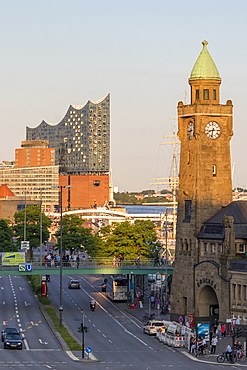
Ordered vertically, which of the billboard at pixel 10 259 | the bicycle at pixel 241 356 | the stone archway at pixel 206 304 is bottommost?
the bicycle at pixel 241 356

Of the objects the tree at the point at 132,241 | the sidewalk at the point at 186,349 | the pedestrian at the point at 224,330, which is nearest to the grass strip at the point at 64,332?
the sidewalk at the point at 186,349

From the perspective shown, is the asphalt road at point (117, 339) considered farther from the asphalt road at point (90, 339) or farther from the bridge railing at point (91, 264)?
the bridge railing at point (91, 264)

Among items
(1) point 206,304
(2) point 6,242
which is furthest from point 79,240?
(1) point 206,304

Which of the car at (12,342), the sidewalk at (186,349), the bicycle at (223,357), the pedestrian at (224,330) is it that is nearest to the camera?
the bicycle at (223,357)

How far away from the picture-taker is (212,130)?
3472 inches

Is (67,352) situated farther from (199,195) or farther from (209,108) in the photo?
(209,108)

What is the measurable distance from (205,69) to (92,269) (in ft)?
95.5

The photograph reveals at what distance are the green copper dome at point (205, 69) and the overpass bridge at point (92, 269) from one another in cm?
2574

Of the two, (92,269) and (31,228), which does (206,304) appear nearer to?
(92,269)

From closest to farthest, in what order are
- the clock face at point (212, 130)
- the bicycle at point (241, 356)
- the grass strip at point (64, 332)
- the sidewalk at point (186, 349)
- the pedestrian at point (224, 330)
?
1. the bicycle at point (241, 356)
2. the sidewalk at point (186, 349)
3. the grass strip at point (64, 332)
4. the pedestrian at point (224, 330)
5. the clock face at point (212, 130)

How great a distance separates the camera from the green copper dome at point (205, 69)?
89.6m

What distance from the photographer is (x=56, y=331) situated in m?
75.9

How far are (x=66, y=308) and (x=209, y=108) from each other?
1222 inches

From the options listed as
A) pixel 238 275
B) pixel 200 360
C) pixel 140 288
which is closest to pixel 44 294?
pixel 140 288
